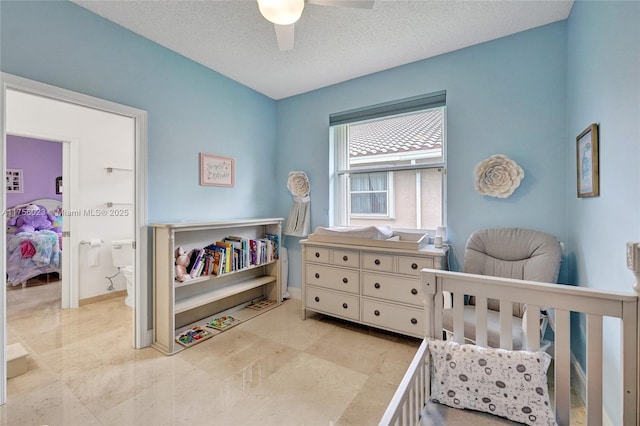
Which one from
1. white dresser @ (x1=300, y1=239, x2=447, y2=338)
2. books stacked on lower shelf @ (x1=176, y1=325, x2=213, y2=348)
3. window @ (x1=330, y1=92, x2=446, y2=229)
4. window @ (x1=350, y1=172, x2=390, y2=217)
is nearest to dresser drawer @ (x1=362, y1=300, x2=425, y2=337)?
white dresser @ (x1=300, y1=239, x2=447, y2=338)

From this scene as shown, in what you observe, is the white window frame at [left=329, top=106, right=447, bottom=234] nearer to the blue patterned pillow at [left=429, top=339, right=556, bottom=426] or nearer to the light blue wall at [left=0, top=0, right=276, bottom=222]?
the light blue wall at [left=0, top=0, right=276, bottom=222]

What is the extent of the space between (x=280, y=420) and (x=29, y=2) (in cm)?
301

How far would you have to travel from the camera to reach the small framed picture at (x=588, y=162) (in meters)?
1.54

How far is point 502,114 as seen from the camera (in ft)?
7.67

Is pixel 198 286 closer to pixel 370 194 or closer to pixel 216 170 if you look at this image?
pixel 216 170

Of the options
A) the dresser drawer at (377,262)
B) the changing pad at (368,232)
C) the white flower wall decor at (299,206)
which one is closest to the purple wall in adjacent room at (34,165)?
the white flower wall decor at (299,206)

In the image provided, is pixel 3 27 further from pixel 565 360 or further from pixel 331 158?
pixel 565 360

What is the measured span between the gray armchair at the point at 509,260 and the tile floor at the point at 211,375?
70cm

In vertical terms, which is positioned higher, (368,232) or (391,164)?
(391,164)

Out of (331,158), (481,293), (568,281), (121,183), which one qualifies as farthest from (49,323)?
(568,281)

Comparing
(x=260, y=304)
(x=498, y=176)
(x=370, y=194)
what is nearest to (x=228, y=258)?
(x=260, y=304)

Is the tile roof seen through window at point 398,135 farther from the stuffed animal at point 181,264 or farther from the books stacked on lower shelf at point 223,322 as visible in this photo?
the books stacked on lower shelf at point 223,322

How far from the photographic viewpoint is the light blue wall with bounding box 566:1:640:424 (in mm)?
1173

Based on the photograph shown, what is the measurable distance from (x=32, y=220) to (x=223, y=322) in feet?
12.2
